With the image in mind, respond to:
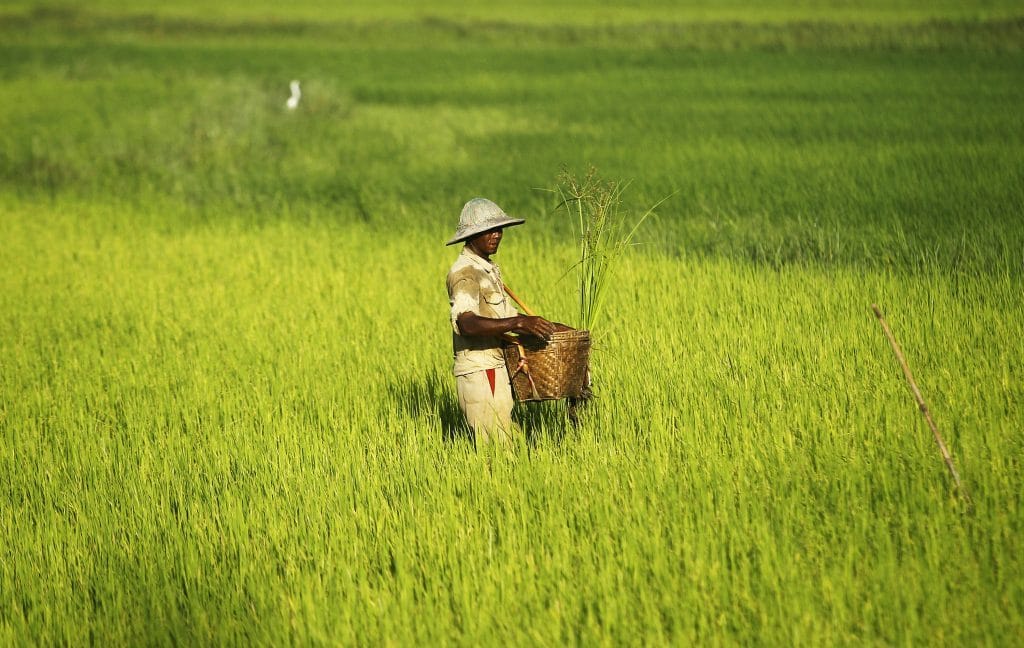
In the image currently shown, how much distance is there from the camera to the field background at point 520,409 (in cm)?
342

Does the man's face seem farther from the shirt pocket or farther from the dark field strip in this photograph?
the dark field strip

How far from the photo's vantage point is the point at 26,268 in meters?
9.12

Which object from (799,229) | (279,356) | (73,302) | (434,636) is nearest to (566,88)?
(799,229)

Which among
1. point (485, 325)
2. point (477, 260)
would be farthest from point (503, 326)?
point (477, 260)

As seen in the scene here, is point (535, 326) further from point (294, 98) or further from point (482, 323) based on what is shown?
point (294, 98)

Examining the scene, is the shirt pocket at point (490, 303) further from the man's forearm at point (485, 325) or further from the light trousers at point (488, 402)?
the light trousers at point (488, 402)

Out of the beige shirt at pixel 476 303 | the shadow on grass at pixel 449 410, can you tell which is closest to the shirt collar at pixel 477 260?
the beige shirt at pixel 476 303

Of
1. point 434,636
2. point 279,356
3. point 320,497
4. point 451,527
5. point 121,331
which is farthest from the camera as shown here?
point 121,331

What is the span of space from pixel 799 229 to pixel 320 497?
5.67 meters

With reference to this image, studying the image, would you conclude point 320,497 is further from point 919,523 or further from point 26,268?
point 26,268

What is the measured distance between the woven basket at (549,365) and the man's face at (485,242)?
1.13 feet

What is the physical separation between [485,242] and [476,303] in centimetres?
21

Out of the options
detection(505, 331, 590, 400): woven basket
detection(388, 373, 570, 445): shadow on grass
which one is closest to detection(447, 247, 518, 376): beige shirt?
detection(505, 331, 590, 400): woven basket

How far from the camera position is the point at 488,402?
4367 millimetres
